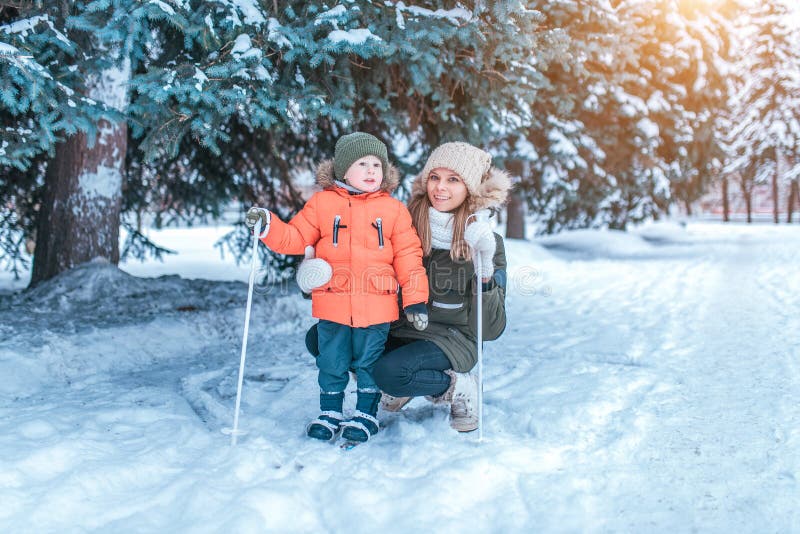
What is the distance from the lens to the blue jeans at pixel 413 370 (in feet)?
9.96

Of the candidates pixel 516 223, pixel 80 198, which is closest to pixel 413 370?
pixel 80 198

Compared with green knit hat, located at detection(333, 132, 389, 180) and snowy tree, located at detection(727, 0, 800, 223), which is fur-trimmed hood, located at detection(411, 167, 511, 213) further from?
snowy tree, located at detection(727, 0, 800, 223)

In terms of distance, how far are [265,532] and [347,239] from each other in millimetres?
1393

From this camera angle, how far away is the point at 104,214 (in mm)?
5969

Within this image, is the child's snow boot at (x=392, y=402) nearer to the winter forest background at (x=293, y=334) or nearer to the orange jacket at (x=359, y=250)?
the winter forest background at (x=293, y=334)

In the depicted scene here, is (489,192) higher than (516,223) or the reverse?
the reverse

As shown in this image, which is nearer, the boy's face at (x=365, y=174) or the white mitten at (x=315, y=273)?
the white mitten at (x=315, y=273)

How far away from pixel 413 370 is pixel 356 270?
56 cm

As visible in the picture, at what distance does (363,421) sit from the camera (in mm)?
3104

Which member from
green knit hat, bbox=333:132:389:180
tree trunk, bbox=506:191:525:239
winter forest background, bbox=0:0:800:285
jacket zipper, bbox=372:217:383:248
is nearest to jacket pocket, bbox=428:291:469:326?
jacket zipper, bbox=372:217:383:248

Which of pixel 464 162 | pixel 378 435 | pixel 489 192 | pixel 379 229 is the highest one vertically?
pixel 464 162

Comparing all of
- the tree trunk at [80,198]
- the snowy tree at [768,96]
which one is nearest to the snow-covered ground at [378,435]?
the tree trunk at [80,198]

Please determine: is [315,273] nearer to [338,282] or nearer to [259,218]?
[338,282]

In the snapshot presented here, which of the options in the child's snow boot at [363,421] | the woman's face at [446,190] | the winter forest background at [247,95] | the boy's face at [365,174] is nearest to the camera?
the child's snow boot at [363,421]
